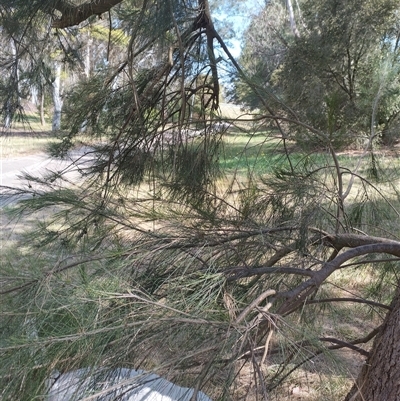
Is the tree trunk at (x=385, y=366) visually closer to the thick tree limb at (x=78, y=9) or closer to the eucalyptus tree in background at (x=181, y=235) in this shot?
the eucalyptus tree in background at (x=181, y=235)

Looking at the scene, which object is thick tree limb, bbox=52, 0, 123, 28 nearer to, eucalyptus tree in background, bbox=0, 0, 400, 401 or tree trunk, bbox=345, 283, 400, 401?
eucalyptus tree in background, bbox=0, 0, 400, 401

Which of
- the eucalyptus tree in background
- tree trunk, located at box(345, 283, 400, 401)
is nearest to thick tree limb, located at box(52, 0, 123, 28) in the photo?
the eucalyptus tree in background

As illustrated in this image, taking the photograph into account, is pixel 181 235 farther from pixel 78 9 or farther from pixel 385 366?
pixel 78 9

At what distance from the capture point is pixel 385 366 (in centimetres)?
143

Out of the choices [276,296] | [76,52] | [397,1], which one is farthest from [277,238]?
[397,1]

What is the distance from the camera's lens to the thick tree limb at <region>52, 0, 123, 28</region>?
191 cm

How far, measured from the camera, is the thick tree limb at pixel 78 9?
6.28ft

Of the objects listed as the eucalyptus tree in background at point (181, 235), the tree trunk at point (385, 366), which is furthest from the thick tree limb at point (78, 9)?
the tree trunk at point (385, 366)

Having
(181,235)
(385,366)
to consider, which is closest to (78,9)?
(181,235)

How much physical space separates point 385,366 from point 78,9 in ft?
5.69

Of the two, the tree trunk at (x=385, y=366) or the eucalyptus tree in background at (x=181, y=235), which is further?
the tree trunk at (x=385, y=366)

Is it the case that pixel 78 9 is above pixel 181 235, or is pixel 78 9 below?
above

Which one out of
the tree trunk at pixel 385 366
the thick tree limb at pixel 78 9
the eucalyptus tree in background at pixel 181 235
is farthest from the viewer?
the thick tree limb at pixel 78 9

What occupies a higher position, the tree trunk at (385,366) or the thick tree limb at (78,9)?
the thick tree limb at (78,9)
